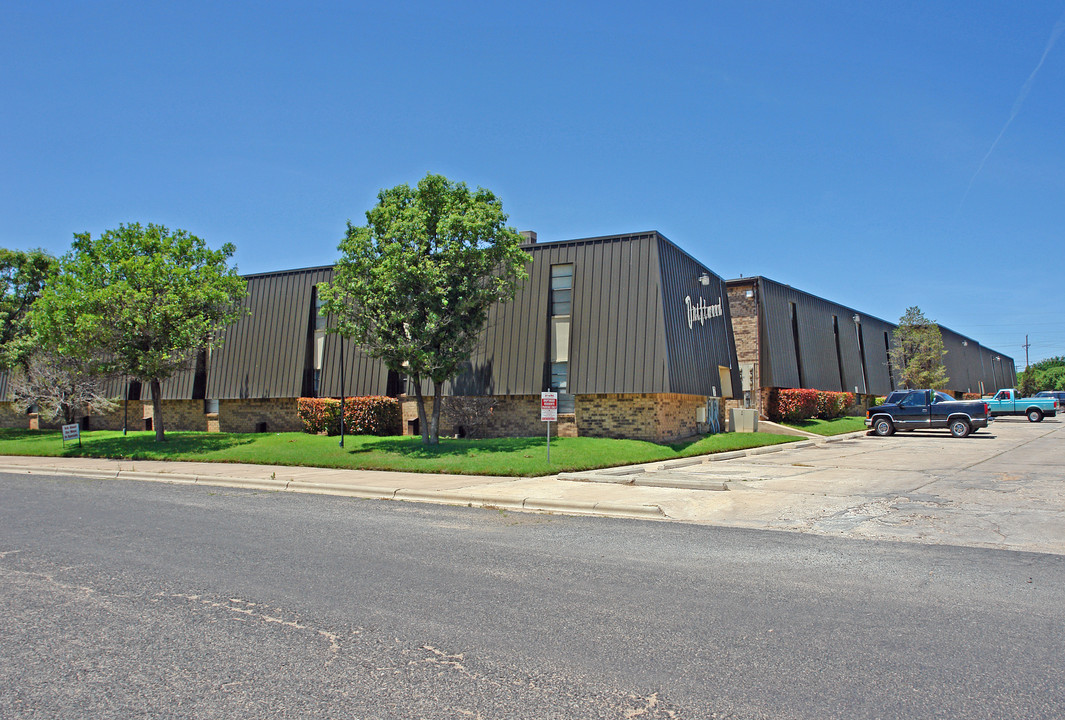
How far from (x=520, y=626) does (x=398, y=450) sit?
51.3 feet

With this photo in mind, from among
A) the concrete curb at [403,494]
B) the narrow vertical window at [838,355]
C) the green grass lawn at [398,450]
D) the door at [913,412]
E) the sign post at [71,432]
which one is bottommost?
the concrete curb at [403,494]

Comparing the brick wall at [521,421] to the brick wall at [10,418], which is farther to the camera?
the brick wall at [10,418]

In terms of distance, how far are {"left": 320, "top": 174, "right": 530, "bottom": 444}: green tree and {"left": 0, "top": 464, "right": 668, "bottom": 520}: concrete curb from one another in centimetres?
544

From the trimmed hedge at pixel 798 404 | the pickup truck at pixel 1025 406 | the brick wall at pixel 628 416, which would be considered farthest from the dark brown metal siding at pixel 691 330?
the pickup truck at pixel 1025 406

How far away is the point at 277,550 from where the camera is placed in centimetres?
809

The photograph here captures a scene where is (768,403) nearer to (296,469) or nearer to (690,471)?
(690,471)

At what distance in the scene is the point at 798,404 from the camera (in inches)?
1308

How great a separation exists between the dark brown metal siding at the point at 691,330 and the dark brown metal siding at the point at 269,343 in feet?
46.6

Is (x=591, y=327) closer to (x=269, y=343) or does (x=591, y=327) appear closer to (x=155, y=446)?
(x=269, y=343)

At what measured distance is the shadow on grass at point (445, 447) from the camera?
63.4ft

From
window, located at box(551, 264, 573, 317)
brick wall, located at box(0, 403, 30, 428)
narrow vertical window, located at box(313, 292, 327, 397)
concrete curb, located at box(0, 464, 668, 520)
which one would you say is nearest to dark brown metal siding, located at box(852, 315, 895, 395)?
window, located at box(551, 264, 573, 317)

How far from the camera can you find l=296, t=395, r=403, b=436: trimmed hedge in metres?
25.7

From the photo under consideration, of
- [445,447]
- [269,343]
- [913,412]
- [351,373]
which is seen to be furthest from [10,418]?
[913,412]

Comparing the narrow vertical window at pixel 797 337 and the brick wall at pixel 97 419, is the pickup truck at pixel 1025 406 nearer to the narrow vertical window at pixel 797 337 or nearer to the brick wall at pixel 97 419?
the narrow vertical window at pixel 797 337
